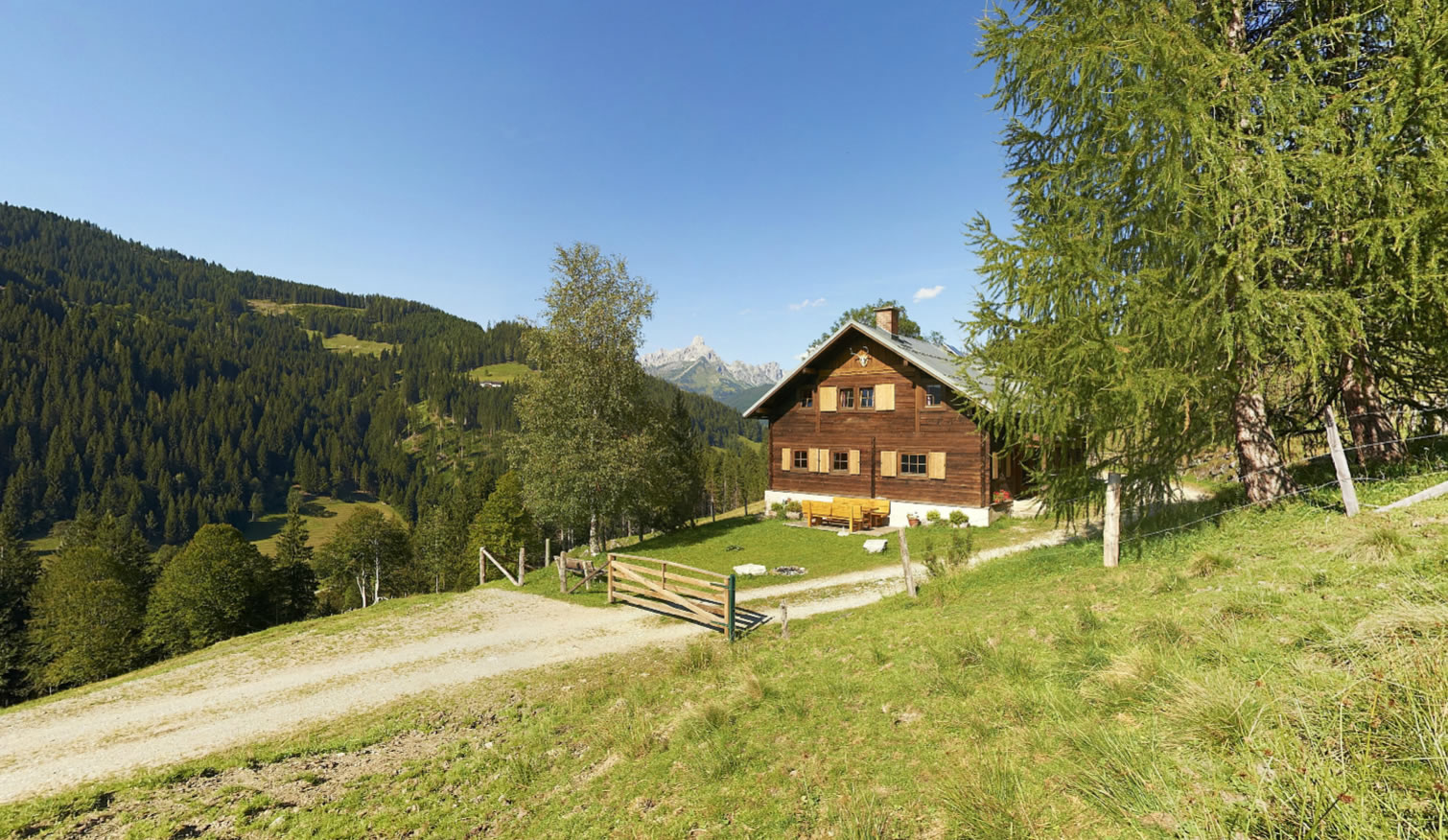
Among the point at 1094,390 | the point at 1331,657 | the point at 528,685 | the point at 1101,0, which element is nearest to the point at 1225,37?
the point at 1101,0

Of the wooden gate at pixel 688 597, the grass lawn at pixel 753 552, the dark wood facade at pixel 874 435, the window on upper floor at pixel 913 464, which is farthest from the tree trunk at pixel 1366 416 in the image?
the window on upper floor at pixel 913 464

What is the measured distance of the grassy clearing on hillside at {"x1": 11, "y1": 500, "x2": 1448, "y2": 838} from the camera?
10.6 feet

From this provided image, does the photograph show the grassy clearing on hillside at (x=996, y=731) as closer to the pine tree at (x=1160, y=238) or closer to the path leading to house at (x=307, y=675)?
the path leading to house at (x=307, y=675)

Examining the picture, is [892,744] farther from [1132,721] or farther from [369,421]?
[369,421]

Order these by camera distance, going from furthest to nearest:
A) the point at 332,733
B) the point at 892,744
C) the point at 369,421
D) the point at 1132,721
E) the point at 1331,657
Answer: the point at 369,421, the point at 332,733, the point at 892,744, the point at 1132,721, the point at 1331,657

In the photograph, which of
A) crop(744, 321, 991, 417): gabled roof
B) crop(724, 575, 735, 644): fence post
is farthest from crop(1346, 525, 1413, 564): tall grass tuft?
crop(744, 321, 991, 417): gabled roof

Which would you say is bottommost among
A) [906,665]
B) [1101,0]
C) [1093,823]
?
[906,665]

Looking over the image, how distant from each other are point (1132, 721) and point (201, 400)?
235215mm

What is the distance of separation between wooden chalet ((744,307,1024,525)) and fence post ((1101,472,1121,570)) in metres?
13.1

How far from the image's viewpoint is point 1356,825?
2451mm

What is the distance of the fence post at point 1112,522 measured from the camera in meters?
10.3

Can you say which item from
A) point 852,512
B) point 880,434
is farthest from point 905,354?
point 852,512

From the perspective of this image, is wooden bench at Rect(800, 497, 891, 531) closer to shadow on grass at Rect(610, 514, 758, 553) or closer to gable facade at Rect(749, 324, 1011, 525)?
gable facade at Rect(749, 324, 1011, 525)

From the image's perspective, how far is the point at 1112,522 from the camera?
33.7 feet
